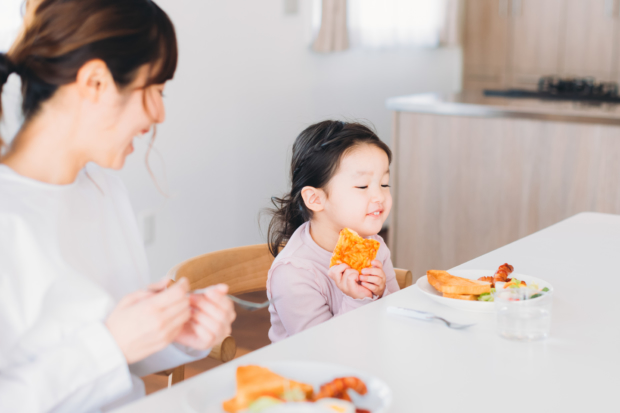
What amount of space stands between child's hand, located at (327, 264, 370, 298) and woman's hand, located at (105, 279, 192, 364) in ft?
1.57

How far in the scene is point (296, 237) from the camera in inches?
Answer: 58.7

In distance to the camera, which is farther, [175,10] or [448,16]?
[448,16]

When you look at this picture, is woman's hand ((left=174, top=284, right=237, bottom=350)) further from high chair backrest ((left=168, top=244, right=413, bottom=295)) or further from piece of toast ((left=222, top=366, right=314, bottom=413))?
high chair backrest ((left=168, top=244, right=413, bottom=295))

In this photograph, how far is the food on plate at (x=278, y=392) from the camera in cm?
68

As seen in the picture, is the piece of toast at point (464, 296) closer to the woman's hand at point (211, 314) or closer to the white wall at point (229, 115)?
the woman's hand at point (211, 314)

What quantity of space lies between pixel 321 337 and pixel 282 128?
8.78 feet

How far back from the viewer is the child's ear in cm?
149

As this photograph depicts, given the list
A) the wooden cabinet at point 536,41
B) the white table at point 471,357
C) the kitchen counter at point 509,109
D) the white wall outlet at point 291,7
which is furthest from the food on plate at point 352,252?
the wooden cabinet at point 536,41

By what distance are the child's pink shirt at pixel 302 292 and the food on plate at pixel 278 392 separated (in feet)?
1.88

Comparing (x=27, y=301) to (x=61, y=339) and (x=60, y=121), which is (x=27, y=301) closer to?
(x=61, y=339)

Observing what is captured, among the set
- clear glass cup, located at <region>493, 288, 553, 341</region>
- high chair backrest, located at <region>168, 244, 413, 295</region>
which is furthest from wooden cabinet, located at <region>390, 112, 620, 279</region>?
clear glass cup, located at <region>493, 288, 553, 341</region>

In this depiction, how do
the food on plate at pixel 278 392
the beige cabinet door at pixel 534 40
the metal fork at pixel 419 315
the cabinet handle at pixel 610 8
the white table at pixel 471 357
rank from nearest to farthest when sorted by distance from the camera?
the food on plate at pixel 278 392 < the white table at pixel 471 357 < the metal fork at pixel 419 315 < the cabinet handle at pixel 610 8 < the beige cabinet door at pixel 534 40

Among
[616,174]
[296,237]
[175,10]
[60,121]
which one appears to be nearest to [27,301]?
[60,121]

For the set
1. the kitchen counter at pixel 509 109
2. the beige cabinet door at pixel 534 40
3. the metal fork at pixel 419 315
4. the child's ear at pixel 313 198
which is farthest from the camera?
the beige cabinet door at pixel 534 40
